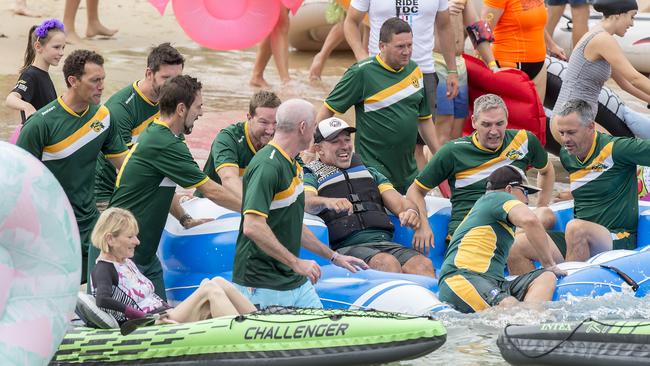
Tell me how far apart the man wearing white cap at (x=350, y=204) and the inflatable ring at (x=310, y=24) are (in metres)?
7.04

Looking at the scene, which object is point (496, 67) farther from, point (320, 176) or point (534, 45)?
point (320, 176)

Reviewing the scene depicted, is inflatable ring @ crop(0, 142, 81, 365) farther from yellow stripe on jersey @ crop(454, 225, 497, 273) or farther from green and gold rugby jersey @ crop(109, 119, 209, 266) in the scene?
yellow stripe on jersey @ crop(454, 225, 497, 273)

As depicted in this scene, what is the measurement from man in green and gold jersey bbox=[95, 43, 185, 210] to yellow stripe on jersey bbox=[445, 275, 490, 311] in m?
2.24

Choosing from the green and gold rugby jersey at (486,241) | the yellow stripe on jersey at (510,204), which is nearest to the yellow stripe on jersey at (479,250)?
the green and gold rugby jersey at (486,241)

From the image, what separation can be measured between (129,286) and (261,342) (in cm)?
74

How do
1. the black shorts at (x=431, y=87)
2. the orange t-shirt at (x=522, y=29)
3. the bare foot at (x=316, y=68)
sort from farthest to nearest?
the bare foot at (x=316, y=68)
the orange t-shirt at (x=522, y=29)
the black shorts at (x=431, y=87)

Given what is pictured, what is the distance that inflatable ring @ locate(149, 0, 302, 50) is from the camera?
1180cm

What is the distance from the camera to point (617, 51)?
8.64 metres

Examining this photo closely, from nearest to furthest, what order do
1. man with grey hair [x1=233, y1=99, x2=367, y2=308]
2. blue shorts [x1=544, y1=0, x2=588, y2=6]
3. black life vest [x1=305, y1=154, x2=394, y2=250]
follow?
man with grey hair [x1=233, y1=99, x2=367, y2=308]
black life vest [x1=305, y1=154, x2=394, y2=250]
blue shorts [x1=544, y1=0, x2=588, y2=6]

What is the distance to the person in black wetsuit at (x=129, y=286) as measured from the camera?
20.6 ft

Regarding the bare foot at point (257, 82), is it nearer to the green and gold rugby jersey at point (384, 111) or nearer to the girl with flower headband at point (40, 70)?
the green and gold rugby jersey at point (384, 111)

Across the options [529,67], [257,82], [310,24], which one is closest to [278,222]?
[529,67]

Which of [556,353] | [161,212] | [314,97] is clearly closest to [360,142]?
[161,212]

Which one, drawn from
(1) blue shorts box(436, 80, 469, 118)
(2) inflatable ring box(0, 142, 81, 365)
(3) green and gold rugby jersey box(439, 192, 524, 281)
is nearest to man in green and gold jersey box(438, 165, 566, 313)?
(3) green and gold rugby jersey box(439, 192, 524, 281)
